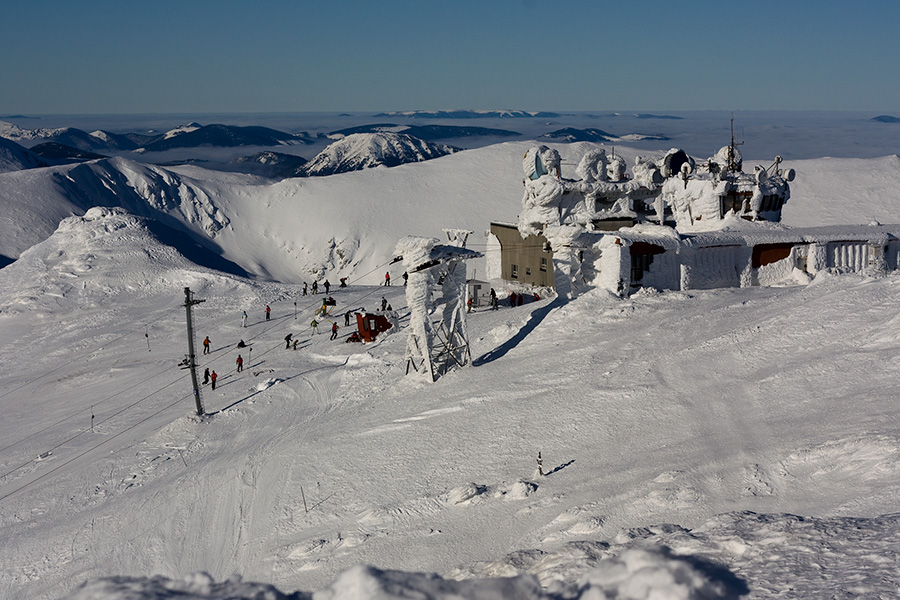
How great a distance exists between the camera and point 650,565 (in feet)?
26.1

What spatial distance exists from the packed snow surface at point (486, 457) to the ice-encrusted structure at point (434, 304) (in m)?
1.03

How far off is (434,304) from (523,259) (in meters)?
16.1

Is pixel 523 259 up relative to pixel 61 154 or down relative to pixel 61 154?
down

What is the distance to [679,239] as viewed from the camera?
38094 millimetres

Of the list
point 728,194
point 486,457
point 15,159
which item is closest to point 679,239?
point 728,194

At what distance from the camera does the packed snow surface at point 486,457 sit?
37.3 feet

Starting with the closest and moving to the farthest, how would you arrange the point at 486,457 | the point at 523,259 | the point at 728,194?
the point at 486,457
the point at 523,259
the point at 728,194

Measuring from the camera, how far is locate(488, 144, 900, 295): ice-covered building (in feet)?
122

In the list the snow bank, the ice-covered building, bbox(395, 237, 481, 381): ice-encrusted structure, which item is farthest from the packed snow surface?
the ice-covered building

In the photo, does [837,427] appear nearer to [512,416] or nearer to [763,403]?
[763,403]

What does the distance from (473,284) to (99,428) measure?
20.5 meters

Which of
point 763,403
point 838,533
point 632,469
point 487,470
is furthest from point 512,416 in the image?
point 838,533

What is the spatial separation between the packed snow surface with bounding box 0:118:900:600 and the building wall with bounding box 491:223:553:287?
1651mm

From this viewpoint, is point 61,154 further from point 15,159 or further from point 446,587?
point 446,587
